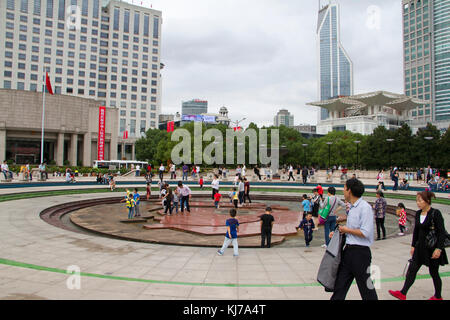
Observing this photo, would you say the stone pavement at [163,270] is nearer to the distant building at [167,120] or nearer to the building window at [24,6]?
the building window at [24,6]

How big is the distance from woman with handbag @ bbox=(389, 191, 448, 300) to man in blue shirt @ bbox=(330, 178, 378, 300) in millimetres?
1554

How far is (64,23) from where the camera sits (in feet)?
294

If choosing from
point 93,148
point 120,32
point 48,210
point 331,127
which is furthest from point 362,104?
point 48,210

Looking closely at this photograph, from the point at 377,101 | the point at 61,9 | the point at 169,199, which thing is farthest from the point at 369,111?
the point at 169,199

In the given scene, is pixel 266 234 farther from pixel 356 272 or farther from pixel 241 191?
pixel 241 191

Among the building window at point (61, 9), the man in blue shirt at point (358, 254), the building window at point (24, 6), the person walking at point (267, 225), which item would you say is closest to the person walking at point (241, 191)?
the person walking at point (267, 225)

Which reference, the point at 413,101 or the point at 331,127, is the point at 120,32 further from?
the point at 413,101

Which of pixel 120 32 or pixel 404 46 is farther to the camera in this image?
pixel 404 46

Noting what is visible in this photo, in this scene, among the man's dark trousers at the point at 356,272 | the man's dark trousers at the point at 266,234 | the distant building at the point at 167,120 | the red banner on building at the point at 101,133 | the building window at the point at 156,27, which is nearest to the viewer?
the man's dark trousers at the point at 356,272

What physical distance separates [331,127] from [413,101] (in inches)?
1149

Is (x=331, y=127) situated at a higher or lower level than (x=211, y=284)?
higher

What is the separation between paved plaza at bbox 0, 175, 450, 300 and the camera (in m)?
5.59

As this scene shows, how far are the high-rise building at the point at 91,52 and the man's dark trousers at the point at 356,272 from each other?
322 feet

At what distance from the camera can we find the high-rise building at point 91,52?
85.4 m
